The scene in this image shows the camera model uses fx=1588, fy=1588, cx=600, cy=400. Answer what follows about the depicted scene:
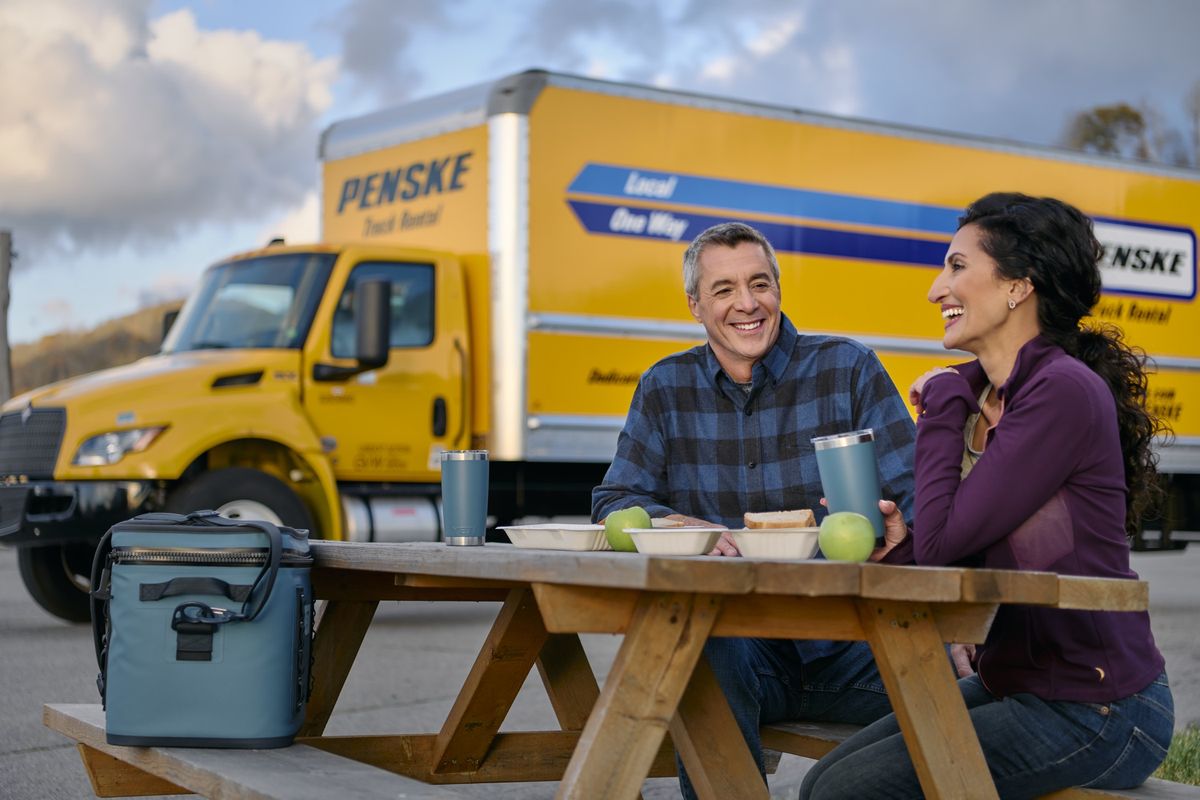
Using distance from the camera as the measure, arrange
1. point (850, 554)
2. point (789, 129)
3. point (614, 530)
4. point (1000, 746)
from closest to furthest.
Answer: point (850, 554)
point (1000, 746)
point (614, 530)
point (789, 129)

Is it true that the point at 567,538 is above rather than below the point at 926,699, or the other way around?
above

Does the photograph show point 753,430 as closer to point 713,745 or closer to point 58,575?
point 713,745

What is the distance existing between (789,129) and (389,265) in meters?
3.03

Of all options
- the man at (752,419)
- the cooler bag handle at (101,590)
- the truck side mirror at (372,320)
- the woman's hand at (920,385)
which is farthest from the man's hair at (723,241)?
the truck side mirror at (372,320)

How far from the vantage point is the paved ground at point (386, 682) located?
5.04 metres

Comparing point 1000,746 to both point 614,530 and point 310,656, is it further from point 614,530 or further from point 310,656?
point 310,656

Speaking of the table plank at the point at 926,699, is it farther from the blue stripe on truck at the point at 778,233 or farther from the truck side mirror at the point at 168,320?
the truck side mirror at the point at 168,320

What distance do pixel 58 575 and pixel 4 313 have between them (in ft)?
37.7

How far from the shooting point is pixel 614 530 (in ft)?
10.1

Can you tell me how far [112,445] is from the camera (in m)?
9.19

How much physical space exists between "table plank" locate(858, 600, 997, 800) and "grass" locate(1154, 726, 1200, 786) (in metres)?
2.25

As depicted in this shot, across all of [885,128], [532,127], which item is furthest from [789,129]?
[532,127]

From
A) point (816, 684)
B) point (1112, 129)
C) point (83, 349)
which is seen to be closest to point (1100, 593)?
point (816, 684)

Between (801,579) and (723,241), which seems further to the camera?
(723,241)
